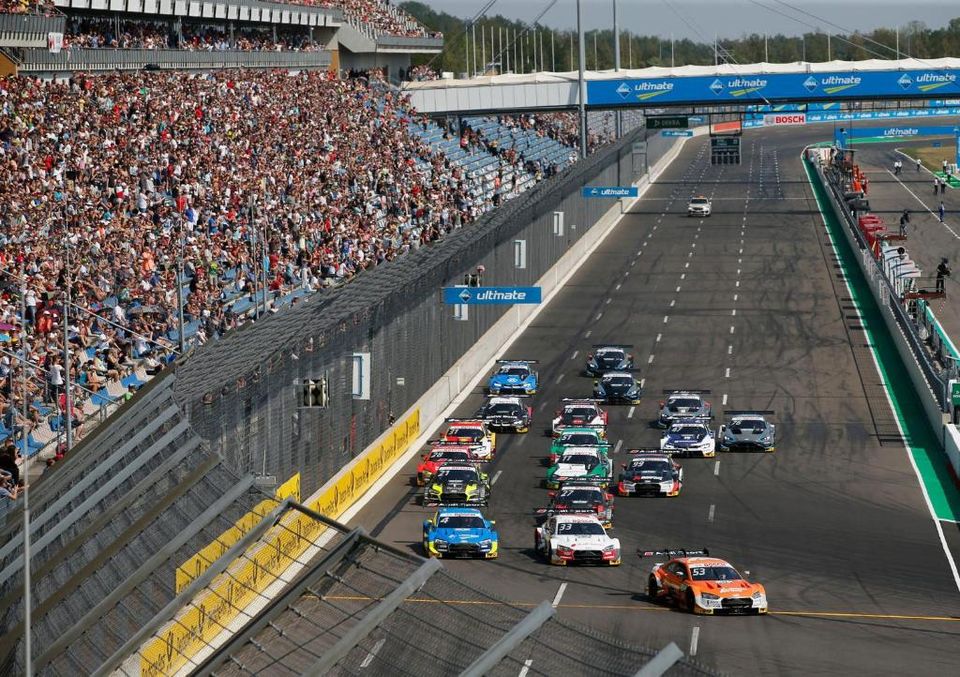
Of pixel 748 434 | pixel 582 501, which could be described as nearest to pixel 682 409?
pixel 748 434

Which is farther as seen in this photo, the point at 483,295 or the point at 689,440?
the point at 483,295

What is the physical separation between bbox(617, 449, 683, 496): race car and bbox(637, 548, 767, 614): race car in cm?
894

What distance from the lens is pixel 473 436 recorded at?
44312 mm

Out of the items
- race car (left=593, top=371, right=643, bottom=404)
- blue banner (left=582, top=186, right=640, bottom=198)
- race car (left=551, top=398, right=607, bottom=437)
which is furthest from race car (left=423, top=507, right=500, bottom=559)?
blue banner (left=582, top=186, right=640, bottom=198)

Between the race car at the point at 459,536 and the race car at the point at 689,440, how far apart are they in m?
11.3

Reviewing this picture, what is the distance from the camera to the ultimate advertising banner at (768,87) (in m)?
105

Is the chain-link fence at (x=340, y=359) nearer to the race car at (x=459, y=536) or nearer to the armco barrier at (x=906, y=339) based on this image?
the race car at (x=459, y=536)

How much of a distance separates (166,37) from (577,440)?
36843 millimetres

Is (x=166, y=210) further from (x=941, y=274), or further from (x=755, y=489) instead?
(x=941, y=274)

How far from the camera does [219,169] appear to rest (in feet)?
188

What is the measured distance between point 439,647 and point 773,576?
2180 cm

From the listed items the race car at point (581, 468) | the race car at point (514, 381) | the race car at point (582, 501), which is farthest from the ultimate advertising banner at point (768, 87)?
the race car at point (582, 501)

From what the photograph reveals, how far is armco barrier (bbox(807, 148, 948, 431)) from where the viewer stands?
4878cm

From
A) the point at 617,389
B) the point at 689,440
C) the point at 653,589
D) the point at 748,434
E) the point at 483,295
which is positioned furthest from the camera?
the point at 617,389
